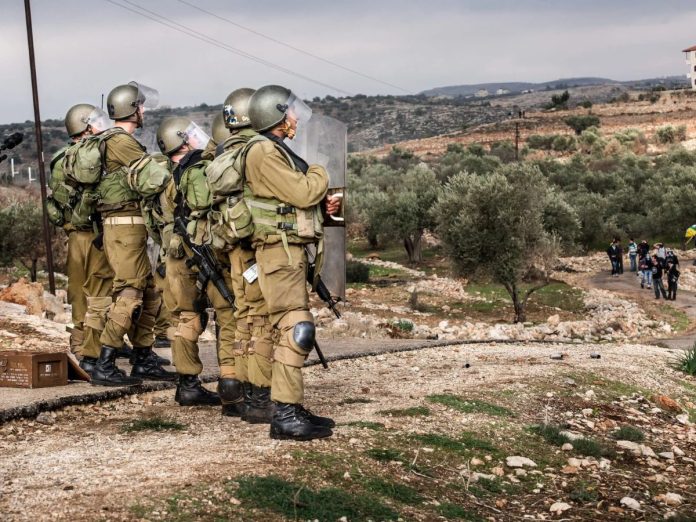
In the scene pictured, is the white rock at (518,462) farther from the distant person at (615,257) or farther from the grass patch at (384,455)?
the distant person at (615,257)

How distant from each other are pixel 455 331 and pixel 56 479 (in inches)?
586

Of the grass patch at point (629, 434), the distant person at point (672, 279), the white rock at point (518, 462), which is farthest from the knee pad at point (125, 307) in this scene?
the distant person at point (672, 279)

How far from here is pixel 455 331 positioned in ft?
66.6

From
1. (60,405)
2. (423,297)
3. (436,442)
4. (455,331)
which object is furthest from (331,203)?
(423,297)

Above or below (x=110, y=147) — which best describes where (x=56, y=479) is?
below

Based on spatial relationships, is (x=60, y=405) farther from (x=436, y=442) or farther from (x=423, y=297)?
(x=423, y=297)

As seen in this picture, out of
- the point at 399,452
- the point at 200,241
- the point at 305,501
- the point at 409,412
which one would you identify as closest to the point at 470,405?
the point at 409,412

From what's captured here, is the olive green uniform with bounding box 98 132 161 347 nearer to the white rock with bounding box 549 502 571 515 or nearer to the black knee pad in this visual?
the black knee pad

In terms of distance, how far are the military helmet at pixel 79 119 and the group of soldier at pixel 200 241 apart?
0.04ft

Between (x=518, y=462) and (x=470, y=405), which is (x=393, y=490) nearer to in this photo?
(x=518, y=462)

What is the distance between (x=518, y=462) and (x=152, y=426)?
8.56 feet

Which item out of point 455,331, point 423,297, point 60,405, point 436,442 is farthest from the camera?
point 423,297

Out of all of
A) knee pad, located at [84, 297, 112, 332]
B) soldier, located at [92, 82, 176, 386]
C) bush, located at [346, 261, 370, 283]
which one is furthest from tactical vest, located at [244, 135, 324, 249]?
bush, located at [346, 261, 370, 283]

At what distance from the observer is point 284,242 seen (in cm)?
688
